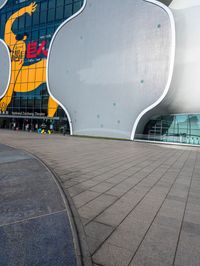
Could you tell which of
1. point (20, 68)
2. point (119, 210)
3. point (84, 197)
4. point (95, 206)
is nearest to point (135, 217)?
point (119, 210)

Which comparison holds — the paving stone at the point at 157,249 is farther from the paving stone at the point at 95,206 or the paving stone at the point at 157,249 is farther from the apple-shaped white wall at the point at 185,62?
the apple-shaped white wall at the point at 185,62

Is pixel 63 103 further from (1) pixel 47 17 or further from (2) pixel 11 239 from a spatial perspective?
(2) pixel 11 239

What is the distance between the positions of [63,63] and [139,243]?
32770 mm

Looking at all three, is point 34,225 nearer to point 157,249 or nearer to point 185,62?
point 157,249

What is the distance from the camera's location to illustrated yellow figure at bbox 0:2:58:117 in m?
37.2

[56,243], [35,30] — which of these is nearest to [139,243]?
[56,243]

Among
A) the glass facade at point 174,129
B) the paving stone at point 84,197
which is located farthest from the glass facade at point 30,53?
the paving stone at point 84,197

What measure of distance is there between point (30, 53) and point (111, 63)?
18402 millimetres

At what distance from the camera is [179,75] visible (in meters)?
26.8

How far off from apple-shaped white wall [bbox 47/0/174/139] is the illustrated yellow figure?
4.50 metres

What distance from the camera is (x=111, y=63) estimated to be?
28453 millimetres

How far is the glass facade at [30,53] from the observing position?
35.8 metres

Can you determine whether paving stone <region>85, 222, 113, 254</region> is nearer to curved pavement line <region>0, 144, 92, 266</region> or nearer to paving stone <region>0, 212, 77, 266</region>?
curved pavement line <region>0, 144, 92, 266</region>

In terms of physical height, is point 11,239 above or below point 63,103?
below
